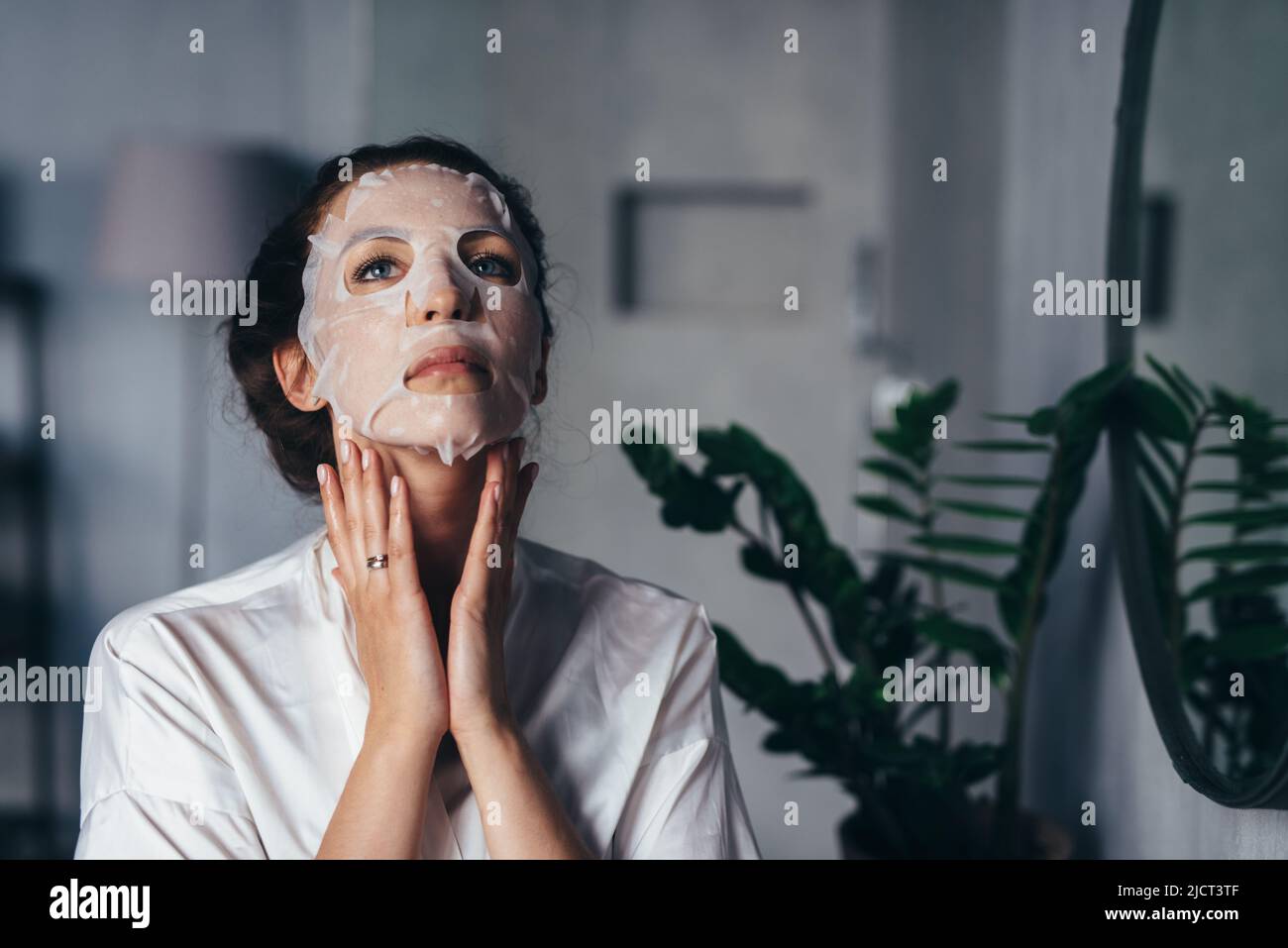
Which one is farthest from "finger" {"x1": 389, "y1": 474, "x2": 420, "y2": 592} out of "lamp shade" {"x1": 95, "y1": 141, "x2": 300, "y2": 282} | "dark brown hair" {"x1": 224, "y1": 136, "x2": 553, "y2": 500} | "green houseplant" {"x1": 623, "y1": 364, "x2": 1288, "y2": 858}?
"lamp shade" {"x1": 95, "y1": 141, "x2": 300, "y2": 282}

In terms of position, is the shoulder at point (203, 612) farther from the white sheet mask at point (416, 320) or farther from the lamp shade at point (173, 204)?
the lamp shade at point (173, 204)

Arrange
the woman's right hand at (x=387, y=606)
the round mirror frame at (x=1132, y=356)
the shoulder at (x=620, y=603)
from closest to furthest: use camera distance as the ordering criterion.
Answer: the woman's right hand at (x=387, y=606) → the shoulder at (x=620, y=603) → the round mirror frame at (x=1132, y=356)

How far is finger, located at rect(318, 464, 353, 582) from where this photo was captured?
0.53m

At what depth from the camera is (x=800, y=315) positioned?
161 centimetres

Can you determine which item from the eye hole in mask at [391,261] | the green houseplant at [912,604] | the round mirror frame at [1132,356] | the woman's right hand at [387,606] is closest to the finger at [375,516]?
the woman's right hand at [387,606]

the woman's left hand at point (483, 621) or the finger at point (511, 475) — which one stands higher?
the finger at point (511, 475)

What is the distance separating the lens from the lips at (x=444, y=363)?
20.7 inches

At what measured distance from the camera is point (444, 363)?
1.73ft

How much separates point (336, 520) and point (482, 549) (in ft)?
0.28

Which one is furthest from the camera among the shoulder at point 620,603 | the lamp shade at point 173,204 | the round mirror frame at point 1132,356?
the lamp shade at point 173,204

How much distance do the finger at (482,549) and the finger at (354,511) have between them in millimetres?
59
